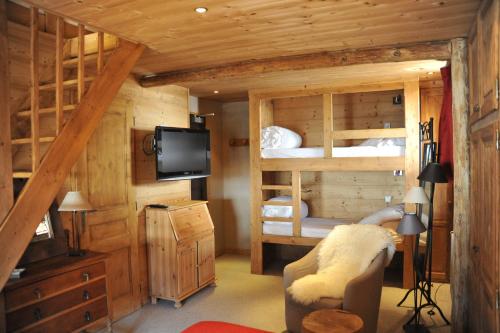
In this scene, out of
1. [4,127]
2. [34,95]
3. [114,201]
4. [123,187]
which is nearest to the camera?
[4,127]

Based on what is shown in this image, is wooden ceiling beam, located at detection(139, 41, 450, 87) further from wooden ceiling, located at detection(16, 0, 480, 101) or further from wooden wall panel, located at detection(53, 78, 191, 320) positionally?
wooden wall panel, located at detection(53, 78, 191, 320)

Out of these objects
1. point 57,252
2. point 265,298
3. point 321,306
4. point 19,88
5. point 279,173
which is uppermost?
point 19,88

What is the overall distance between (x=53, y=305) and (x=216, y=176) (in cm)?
370

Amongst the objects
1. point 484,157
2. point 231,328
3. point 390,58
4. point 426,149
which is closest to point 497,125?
point 484,157

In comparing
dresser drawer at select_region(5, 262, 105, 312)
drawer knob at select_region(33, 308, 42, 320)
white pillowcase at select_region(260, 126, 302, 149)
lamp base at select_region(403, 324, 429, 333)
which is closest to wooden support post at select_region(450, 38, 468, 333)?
lamp base at select_region(403, 324, 429, 333)

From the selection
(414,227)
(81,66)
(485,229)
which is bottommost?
(414,227)

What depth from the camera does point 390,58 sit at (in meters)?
3.22

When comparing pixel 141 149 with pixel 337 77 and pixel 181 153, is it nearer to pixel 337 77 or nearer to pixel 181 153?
pixel 181 153

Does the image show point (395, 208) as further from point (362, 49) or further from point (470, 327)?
point (362, 49)

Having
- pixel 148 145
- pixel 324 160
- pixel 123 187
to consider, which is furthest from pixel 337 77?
pixel 123 187

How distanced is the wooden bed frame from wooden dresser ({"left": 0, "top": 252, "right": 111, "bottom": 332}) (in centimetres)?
238

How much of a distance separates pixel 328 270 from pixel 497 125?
1.92m

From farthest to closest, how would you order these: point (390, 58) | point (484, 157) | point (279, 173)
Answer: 1. point (279, 173)
2. point (390, 58)
3. point (484, 157)

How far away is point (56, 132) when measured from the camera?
2.51 m
